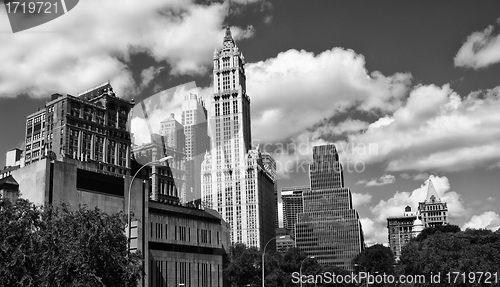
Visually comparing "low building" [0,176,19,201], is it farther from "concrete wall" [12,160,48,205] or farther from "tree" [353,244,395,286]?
"tree" [353,244,395,286]

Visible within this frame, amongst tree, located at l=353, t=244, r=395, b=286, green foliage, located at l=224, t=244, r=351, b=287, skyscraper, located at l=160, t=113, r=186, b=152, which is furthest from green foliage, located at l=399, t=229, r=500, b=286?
skyscraper, located at l=160, t=113, r=186, b=152

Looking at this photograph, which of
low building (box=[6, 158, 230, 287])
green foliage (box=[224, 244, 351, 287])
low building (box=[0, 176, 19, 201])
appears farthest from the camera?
green foliage (box=[224, 244, 351, 287])

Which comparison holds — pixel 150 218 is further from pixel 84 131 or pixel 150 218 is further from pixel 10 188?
pixel 84 131

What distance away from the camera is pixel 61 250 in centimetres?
3459

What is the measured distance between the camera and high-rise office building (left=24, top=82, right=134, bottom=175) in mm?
155125

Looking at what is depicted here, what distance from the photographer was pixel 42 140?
6319 inches

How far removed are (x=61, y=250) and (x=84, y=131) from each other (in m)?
130

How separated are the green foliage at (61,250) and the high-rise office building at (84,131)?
119 metres

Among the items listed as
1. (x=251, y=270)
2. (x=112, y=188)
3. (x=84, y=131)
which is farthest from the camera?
(x=84, y=131)

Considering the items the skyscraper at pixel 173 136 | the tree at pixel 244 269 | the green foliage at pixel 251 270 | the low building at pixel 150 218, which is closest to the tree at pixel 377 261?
the green foliage at pixel 251 270

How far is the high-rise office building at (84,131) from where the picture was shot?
155 meters

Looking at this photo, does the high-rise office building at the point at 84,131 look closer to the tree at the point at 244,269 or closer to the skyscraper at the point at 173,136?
the skyscraper at the point at 173,136

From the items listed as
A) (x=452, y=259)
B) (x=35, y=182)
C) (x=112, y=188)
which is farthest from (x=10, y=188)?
(x=452, y=259)

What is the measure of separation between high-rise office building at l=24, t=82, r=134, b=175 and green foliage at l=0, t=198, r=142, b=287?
11893 centimetres
